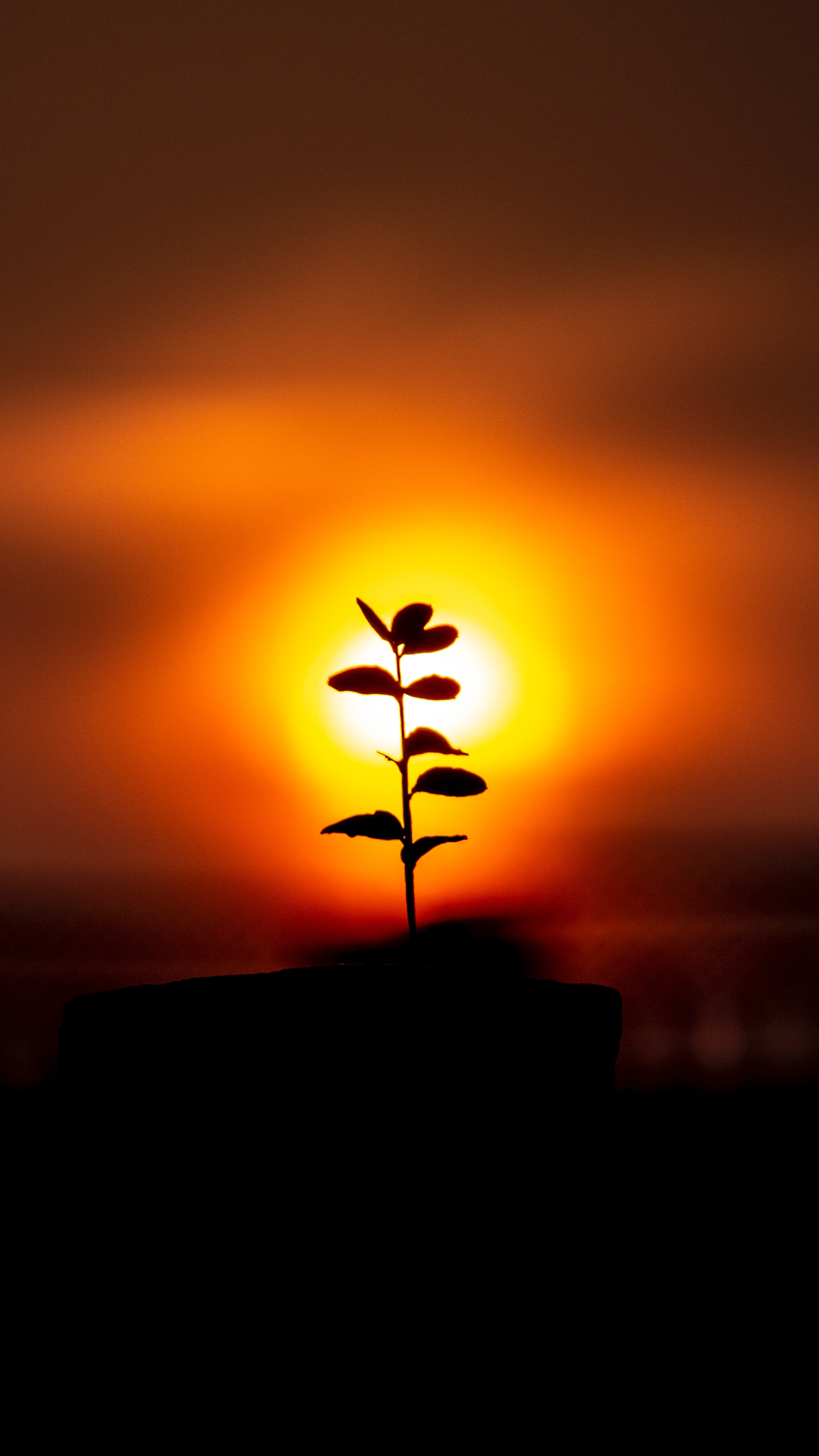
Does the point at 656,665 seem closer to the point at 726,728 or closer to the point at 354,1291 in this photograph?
the point at 726,728

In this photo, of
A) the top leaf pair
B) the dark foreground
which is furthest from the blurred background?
the dark foreground

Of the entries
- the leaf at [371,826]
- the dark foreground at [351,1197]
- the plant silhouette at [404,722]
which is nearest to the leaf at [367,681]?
the plant silhouette at [404,722]

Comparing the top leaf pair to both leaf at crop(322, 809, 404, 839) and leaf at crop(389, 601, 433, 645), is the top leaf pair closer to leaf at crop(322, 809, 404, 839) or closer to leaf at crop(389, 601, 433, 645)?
leaf at crop(389, 601, 433, 645)

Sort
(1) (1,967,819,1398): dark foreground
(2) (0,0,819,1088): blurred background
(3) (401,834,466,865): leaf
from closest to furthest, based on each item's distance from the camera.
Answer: (1) (1,967,819,1398): dark foreground
(3) (401,834,466,865): leaf
(2) (0,0,819,1088): blurred background

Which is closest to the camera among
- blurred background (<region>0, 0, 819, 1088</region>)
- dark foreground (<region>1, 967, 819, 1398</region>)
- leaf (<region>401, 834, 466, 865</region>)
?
dark foreground (<region>1, 967, 819, 1398</region>)

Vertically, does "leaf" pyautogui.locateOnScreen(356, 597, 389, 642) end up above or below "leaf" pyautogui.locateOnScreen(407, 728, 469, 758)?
above

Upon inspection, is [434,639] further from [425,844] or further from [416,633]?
[425,844]

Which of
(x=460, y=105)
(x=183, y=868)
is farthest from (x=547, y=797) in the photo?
(x=460, y=105)

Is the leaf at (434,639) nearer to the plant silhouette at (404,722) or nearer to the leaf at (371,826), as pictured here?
the plant silhouette at (404,722)
